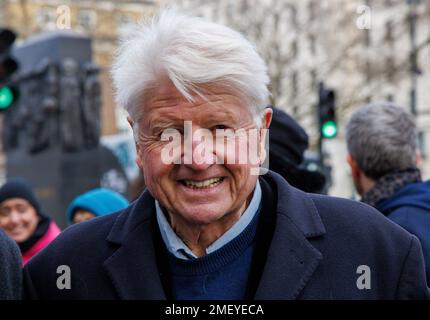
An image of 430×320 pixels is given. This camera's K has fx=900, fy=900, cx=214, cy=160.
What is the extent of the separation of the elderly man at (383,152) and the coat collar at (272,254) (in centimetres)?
137

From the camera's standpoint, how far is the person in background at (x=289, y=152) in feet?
13.5

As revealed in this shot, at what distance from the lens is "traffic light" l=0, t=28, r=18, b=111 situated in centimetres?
990

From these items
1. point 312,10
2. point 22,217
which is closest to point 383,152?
point 22,217

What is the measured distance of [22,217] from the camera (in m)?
6.67

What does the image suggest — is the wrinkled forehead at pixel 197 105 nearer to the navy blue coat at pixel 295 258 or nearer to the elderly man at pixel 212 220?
the elderly man at pixel 212 220

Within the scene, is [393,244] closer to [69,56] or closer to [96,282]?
[96,282]

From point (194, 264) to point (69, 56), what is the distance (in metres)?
14.7

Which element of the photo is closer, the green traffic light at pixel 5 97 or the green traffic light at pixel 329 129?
the green traffic light at pixel 5 97

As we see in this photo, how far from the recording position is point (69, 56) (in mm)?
16812

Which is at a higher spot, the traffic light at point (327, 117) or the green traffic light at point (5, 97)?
the green traffic light at point (5, 97)

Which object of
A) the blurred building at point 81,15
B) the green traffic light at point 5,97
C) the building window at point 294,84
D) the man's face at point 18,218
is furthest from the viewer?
the building window at point 294,84

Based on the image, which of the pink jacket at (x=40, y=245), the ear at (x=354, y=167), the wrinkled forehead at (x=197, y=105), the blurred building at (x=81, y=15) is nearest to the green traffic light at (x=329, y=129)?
the pink jacket at (x=40, y=245)

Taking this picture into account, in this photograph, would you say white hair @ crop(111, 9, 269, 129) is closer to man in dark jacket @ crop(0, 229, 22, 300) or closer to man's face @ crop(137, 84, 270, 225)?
man's face @ crop(137, 84, 270, 225)
